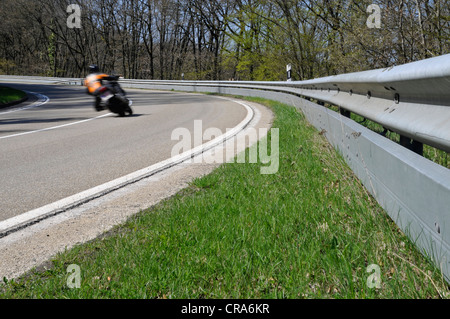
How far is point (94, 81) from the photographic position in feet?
36.4

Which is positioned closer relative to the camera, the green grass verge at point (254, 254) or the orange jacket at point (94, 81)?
the green grass verge at point (254, 254)

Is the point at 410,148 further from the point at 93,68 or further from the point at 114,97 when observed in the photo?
the point at 114,97

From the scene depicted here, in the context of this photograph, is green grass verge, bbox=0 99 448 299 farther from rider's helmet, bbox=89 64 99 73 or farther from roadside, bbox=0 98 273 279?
rider's helmet, bbox=89 64 99 73

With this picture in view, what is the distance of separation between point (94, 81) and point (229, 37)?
28441 millimetres

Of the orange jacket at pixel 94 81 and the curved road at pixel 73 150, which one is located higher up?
the orange jacket at pixel 94 81

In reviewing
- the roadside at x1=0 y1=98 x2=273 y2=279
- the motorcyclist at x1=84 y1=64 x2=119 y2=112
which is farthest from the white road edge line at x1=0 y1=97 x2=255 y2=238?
the motorcyclist at x1=84 y1=64 x2=119 y2=112

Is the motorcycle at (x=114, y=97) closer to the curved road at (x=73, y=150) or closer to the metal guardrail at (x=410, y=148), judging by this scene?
the curved road at (x=73, y=150)

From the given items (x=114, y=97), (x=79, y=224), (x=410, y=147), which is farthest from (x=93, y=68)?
(x=410, y=147)

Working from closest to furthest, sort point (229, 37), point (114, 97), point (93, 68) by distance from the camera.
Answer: point (93, 68) < point (114, 97) < point (229, 37)

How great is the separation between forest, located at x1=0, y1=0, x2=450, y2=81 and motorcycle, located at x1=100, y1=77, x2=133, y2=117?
6.47m

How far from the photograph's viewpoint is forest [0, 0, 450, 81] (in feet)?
34.9

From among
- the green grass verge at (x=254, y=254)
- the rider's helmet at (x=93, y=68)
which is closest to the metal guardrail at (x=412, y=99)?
the green grass verge at (x=254, y=254)

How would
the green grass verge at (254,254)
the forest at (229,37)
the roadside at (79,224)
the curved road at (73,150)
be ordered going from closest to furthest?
the green grass verge at (254,254), the roadside at (79,224), the curved road at (73,150), the forest at (229,37)

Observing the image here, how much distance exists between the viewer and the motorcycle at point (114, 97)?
11.4 meters
